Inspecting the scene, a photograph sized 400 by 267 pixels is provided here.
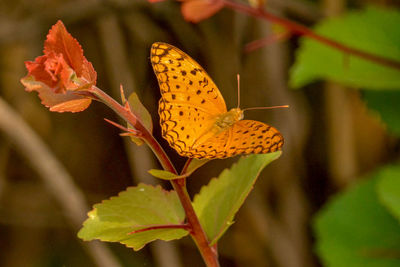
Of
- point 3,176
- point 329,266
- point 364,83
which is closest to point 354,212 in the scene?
point 329,266

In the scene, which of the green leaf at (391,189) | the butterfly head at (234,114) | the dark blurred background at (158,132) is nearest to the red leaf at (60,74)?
the butterfly head at (234,114)

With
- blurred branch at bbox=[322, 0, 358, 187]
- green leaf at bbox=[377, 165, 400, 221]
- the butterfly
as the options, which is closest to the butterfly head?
the butterfly

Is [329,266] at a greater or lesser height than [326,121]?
lesser

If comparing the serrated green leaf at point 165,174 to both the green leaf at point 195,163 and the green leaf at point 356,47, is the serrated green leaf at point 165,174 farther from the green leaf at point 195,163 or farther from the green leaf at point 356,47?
the green leaf at point 356,47

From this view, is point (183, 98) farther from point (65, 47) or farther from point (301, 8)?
point (301, 8)

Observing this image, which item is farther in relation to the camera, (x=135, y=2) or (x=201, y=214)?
(x=135, y=2)

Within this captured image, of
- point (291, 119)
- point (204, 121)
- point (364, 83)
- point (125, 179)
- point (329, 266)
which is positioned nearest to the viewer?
point (204, 121)

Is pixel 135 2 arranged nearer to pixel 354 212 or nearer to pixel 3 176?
pixel 3 176
